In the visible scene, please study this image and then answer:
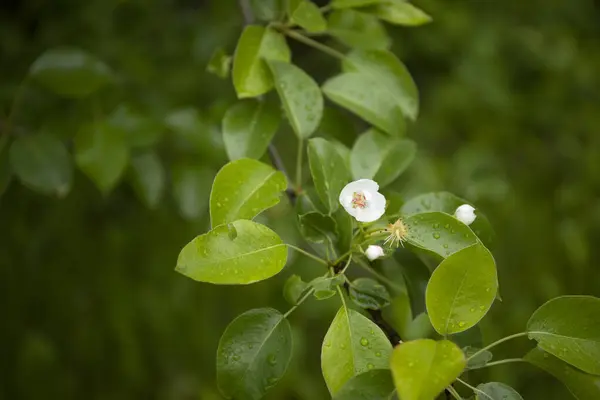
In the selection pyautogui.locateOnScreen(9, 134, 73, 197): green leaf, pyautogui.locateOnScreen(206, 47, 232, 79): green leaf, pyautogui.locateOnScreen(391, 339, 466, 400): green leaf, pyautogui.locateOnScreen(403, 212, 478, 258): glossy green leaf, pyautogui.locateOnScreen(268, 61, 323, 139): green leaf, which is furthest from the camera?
pyautogui.locateOnScreen(9, 134, 73, 197): green leaf

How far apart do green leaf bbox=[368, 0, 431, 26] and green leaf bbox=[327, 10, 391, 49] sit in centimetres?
3

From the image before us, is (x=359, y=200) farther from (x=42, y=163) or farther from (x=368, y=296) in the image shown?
(x=42, y=163)

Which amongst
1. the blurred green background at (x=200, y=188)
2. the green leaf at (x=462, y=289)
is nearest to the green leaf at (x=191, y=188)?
the blurred green background at (x=200, y=188)

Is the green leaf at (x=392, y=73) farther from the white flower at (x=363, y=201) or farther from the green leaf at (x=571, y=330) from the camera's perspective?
the green leaf at (x=571, y=330)

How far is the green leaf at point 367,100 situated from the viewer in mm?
810

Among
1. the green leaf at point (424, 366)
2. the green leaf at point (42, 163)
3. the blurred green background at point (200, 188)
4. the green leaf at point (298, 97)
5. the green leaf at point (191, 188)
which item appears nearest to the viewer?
the green leaf at point (424, 366)

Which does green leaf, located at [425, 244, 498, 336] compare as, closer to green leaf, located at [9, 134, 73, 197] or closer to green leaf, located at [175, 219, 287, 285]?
green leaf, located at [175, 219, 287, 285]

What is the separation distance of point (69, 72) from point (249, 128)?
1.38ft

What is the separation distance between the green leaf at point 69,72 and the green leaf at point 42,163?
93 millimetres

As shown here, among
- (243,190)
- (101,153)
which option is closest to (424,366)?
(243,190)

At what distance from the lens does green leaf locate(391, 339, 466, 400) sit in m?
0.50

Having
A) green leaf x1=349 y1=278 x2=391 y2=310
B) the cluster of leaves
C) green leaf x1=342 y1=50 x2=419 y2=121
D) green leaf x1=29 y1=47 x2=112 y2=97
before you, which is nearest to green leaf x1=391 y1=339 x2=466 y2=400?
the cluster of leaves

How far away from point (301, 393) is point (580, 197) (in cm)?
99

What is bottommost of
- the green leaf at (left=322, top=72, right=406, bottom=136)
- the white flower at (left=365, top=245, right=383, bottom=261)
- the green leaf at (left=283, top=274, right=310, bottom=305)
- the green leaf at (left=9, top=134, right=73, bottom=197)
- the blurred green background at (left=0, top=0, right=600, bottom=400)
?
the blurred green background at (left=0, top=0, right=600, bottom=400)
